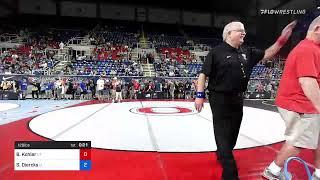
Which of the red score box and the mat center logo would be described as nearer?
the red score box

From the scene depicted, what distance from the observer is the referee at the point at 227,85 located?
1810 millimetres

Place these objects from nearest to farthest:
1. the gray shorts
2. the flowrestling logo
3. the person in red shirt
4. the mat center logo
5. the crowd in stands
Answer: the person in red shirt < the gray shorts < the flowrestling logo < the crowd in stands < the mat center logo

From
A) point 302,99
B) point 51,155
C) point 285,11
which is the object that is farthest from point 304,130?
point 51,155

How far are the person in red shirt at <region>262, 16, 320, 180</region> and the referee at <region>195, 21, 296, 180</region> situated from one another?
0.23m

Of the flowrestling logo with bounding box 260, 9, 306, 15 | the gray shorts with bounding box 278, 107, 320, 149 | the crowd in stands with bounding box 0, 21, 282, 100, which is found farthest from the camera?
the crowd in stands with bounding box 0, 21, 282, 100

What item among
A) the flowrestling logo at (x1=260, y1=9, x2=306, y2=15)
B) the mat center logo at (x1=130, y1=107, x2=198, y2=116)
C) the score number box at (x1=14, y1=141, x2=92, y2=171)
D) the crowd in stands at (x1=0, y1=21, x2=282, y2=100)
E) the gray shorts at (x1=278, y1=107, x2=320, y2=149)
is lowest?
the mat center logo at (x1=130, y1=107, x2=198, y2=116)

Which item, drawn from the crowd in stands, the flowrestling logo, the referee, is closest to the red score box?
the referee

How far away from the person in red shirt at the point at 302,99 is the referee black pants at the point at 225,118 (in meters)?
0.25

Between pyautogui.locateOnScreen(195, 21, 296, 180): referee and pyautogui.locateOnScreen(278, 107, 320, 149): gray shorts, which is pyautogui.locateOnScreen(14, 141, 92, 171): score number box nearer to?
pyautogui.locateOnScreen(195, 21, 296, 180): referee

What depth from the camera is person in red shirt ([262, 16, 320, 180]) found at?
1.64 metres

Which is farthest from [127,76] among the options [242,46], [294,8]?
[294,8]

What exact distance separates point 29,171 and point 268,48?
5.19ft

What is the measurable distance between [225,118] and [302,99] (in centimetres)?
43

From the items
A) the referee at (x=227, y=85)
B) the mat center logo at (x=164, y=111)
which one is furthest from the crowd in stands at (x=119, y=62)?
the mat center logo at (x=164, y=111)
